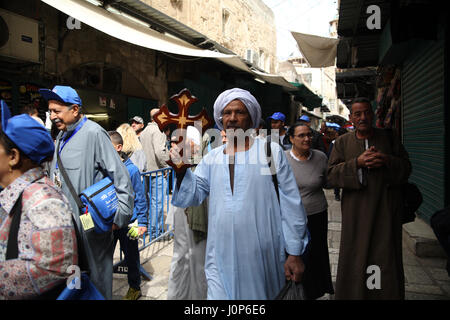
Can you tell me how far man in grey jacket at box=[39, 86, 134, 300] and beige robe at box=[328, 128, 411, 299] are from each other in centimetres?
198

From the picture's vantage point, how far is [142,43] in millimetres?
5453

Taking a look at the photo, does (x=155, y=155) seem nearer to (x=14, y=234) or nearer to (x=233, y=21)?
(x=14, y=234)

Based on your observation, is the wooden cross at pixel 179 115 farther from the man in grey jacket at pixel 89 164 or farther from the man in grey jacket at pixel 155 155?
the man in grey jacket at pixel 155 155

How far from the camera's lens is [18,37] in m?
5.57

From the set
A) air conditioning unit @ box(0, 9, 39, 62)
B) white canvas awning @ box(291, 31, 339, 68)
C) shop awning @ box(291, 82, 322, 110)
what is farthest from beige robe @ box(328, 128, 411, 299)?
shop awning @ box(291, 82, 322, 110)

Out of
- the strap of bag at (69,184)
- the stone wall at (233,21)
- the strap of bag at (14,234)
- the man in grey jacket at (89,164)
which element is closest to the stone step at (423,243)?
the man in grey jacket at (89,164)

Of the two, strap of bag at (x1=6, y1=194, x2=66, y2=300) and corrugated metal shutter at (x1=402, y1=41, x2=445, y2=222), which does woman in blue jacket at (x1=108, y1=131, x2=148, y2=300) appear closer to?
strap of bag at (x1=6, y1=194, x2=66, y2=300)

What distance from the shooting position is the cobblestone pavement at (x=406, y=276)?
3662 mm

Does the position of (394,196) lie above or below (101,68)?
below

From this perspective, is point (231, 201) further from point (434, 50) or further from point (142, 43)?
point (434, 50)

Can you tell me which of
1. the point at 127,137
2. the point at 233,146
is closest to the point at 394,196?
the point at 233,146

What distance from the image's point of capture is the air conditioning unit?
17.4ft

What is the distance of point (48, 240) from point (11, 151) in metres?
0.49

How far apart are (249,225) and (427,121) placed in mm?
4952
